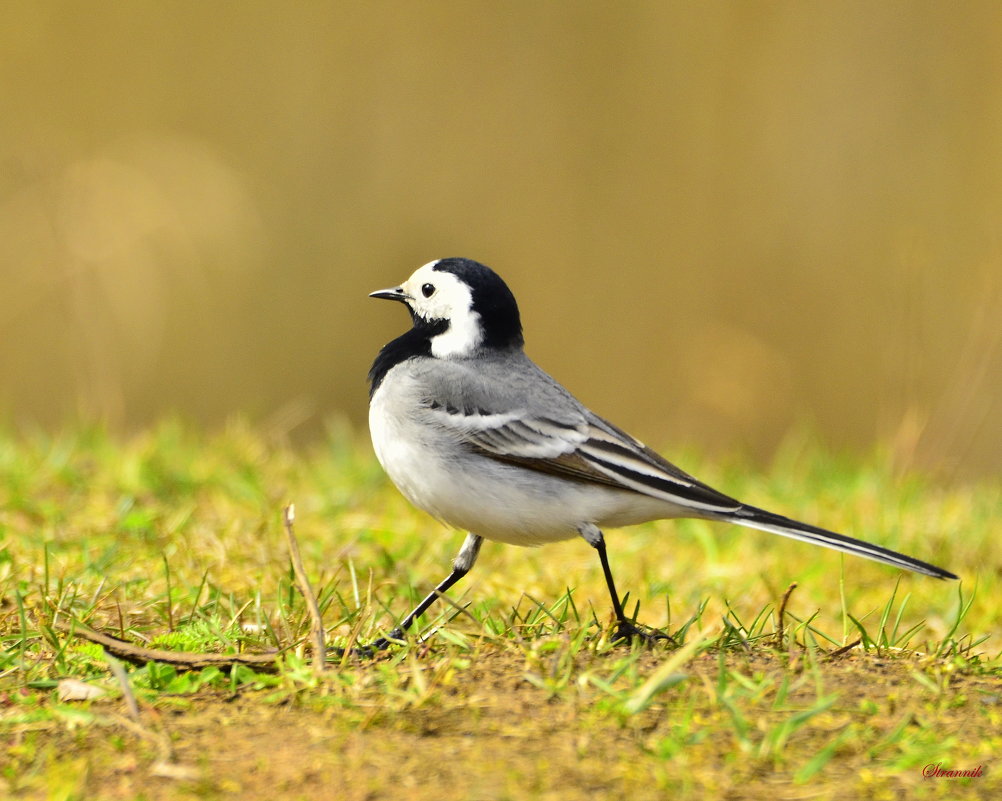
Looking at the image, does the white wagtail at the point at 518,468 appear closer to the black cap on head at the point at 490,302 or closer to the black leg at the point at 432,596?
the black leg at the point at 432,596

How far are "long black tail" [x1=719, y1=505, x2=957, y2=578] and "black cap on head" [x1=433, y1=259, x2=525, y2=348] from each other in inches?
45.4

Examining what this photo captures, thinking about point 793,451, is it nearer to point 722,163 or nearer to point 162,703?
point 722,163

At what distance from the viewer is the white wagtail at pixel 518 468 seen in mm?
4195

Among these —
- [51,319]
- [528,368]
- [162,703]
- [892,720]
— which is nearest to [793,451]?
[528,368]

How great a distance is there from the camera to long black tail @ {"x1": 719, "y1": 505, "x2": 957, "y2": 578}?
12.7 ft

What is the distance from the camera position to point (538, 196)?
12.2m

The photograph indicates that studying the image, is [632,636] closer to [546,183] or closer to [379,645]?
[379,645]

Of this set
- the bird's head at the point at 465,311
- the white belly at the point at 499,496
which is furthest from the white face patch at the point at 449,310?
the white belly at the point at 499,496

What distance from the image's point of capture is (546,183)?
40.0 feet

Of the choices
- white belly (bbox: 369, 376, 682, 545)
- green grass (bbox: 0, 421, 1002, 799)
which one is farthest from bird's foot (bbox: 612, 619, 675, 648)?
white belly (bbox: 369, 376, 682, 545)

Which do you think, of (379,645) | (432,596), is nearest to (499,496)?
(432,596)

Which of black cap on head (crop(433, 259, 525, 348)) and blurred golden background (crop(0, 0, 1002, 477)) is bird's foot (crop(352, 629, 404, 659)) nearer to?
black cap on head (crop(433, 259, 525, 348))

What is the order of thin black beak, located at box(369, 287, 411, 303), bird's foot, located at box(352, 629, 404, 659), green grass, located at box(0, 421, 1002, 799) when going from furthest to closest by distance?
thin black beak, located at box(369, 287, 411, 303), bird's foot, located at box(352, 629, 404, 659), green grass, located at box(0, 421, 1002, 799)

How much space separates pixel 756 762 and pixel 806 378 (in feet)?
29.5
